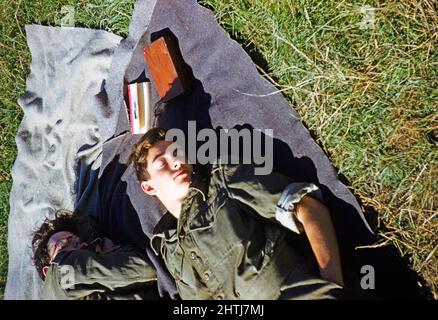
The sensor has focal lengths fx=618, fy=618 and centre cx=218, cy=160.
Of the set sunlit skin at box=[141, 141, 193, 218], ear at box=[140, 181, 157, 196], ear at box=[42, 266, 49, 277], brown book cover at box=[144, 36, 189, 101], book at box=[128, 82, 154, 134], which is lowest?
ear at box=[42, 266, 49, 277]

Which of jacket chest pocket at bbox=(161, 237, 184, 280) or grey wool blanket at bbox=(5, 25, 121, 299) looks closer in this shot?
jacket chest pocket at bbox=(161, 237, 184, 280)

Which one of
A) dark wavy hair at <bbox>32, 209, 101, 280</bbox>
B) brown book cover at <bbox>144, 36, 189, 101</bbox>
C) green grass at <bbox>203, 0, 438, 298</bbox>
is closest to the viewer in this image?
green grass at <bbox>203, 0, 438, 298</bbox>

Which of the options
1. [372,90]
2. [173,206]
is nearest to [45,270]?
[173,206]

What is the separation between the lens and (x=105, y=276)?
12.8 feet

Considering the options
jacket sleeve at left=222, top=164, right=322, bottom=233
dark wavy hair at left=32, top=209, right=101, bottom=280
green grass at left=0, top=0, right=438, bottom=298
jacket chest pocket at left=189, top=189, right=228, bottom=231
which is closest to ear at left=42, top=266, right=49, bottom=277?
dark wavy hair at left=32, top=209, right=101, bottom=280

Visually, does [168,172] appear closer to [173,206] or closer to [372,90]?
[173,206]

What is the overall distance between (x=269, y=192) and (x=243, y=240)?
287 mm

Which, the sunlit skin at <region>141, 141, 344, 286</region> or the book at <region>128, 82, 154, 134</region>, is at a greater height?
the book at <region>128, 82, 154, 134</region>

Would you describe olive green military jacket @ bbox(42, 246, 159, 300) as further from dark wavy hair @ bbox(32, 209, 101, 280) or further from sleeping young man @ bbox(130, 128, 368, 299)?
sleeping young man @ bbox(130, 128, 368, 299)

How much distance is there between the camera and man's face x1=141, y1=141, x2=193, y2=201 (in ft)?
11.5

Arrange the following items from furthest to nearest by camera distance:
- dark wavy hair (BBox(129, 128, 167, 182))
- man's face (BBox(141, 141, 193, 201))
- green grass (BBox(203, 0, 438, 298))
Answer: dark wavy hair (BBox(129, 128, 167, 182))
man's face (BBox(141, 141, 193, 201))
green grass (BBox(203, 0, 438, 298))

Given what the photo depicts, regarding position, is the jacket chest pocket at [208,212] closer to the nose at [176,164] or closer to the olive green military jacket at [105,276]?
the nose at [176,164]

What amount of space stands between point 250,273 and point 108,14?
7.12 feet

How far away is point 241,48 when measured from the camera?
3605mm
